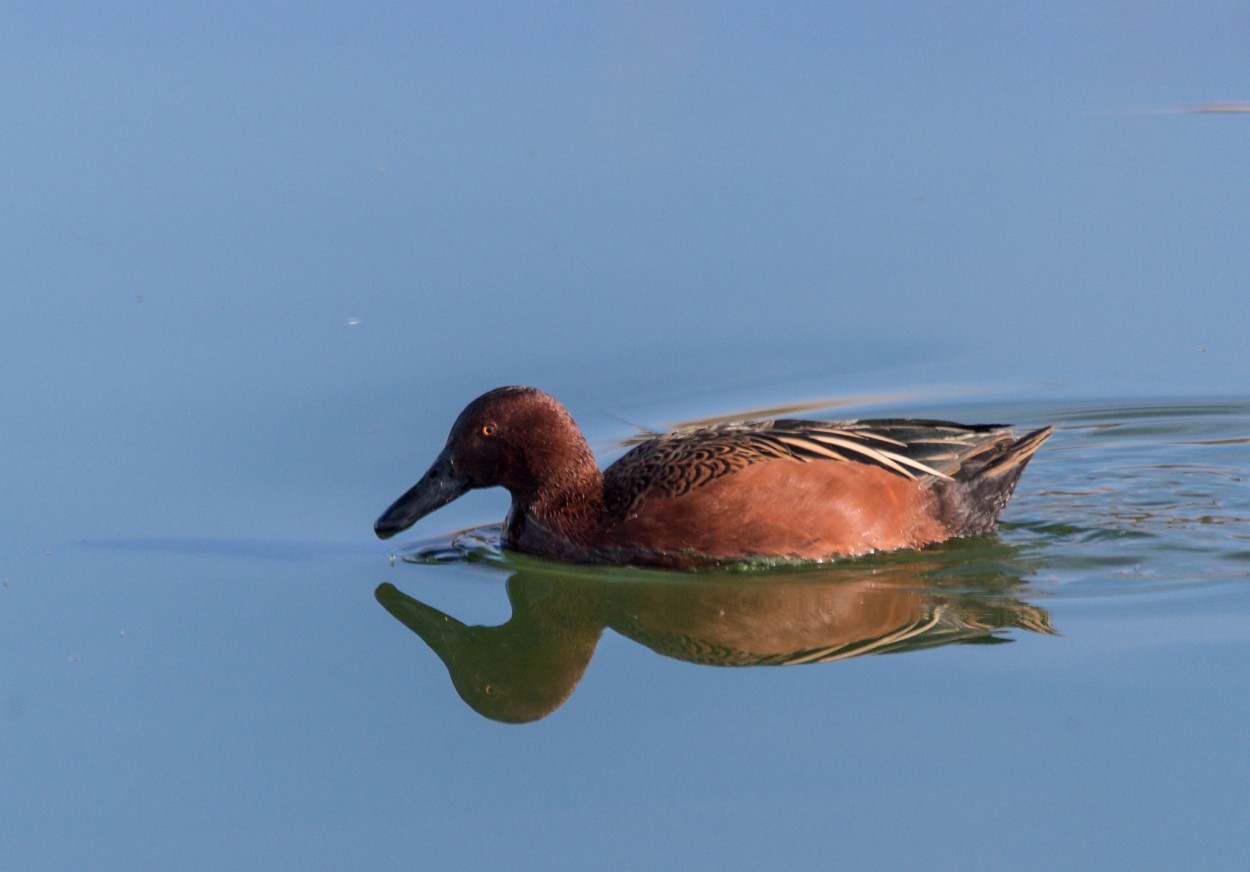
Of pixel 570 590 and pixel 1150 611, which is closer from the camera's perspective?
pixel 1150 611

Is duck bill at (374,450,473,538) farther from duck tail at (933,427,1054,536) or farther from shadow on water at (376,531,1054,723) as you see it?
duck tail at (933,427,1054,536)

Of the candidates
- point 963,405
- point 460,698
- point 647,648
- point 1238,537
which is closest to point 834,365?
point 963,405

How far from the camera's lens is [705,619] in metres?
7.47

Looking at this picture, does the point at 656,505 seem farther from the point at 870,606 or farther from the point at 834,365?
the point at 834,365

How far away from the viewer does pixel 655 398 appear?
9.64 metres

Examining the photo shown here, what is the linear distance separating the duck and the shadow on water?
11cm

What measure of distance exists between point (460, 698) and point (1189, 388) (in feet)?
14.8

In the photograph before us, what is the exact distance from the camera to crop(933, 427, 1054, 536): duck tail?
8.32 m

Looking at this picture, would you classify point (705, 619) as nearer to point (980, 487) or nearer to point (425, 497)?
point (425, 497)

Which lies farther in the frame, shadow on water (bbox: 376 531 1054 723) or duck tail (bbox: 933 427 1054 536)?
duck tail (bbox: 933 427 1054 536)

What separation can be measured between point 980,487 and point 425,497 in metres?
2.48

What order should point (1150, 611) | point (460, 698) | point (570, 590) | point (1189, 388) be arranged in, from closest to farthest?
point (460, 698) < point (1150, 611) < point (570, 590) < point (1189, 388)

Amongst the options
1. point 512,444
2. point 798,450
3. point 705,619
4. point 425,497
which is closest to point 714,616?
point 705,619

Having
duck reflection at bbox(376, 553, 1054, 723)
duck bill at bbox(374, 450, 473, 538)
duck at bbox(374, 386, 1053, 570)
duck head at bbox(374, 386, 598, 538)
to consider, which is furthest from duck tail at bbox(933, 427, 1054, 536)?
duck bill at bbox(374, 450, 473, 538)
